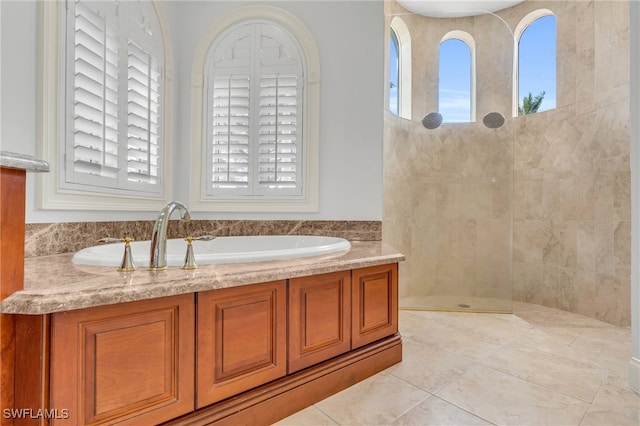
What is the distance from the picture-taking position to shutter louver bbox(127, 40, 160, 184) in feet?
7.07

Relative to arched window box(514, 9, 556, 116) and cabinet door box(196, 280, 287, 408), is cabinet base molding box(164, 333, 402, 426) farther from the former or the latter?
arched window box(514, 9, 556, 116)

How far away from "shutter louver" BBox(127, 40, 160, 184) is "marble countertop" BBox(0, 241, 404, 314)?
82 centimetres

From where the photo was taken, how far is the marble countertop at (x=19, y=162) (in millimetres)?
819

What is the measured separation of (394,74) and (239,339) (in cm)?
304

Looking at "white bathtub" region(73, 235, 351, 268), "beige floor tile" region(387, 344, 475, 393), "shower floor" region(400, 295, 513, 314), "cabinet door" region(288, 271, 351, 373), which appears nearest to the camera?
"white bathtub" region(73, 235, 351, 268)

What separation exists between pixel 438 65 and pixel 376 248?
2359mm

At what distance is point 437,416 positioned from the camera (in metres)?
1.41

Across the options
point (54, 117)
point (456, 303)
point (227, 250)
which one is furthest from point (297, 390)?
point (456, 303)

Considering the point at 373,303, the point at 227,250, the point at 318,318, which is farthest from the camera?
the point at 227,250

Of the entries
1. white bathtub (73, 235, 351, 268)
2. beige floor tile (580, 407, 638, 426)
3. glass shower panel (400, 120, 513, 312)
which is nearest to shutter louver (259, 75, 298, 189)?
white bathtub (73, 235, 351, 268)

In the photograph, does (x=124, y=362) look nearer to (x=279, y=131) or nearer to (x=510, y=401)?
(x=510, y=401)

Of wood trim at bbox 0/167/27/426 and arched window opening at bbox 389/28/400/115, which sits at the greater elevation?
arched window opening at bbox 389/28/400/115

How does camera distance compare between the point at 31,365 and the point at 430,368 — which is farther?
the point at 430,368

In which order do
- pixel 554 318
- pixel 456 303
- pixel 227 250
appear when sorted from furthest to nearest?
pixel 456 303 → pixel 554 318 → pixel 227 250
